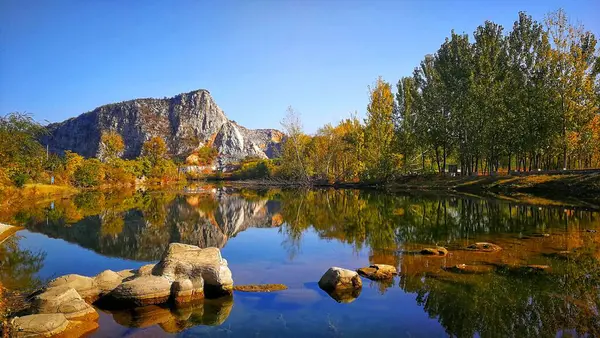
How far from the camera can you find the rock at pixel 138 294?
9367mm

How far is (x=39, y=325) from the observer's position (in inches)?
296

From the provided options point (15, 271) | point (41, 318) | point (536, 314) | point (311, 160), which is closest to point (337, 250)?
point (536, 314)

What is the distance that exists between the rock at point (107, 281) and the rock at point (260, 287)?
A: 10.3 ft

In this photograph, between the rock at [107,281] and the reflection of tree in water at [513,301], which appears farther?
the rock at [107,281]

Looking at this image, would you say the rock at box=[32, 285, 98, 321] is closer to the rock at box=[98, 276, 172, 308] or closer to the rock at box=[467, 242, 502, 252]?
the rock at box=[98, 276, 172, 308]

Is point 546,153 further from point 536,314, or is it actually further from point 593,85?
point 536,314

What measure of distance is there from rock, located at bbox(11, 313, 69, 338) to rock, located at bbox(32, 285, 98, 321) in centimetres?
47

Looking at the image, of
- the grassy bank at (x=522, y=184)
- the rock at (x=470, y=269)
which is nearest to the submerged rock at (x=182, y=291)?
the rock at (x=470, y=269)

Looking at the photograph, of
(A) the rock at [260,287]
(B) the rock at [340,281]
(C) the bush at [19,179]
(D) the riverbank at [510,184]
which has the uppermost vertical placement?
(D) the riverbank at [510,184]

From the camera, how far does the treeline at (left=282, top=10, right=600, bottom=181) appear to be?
3703 cm

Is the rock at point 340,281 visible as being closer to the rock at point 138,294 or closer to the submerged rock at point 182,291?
the submerged rock at point 182,291

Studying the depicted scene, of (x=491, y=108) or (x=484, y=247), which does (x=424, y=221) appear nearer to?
(x=484, y=247)

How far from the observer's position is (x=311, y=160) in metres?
68.8

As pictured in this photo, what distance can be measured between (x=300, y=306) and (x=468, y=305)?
3891 mm
